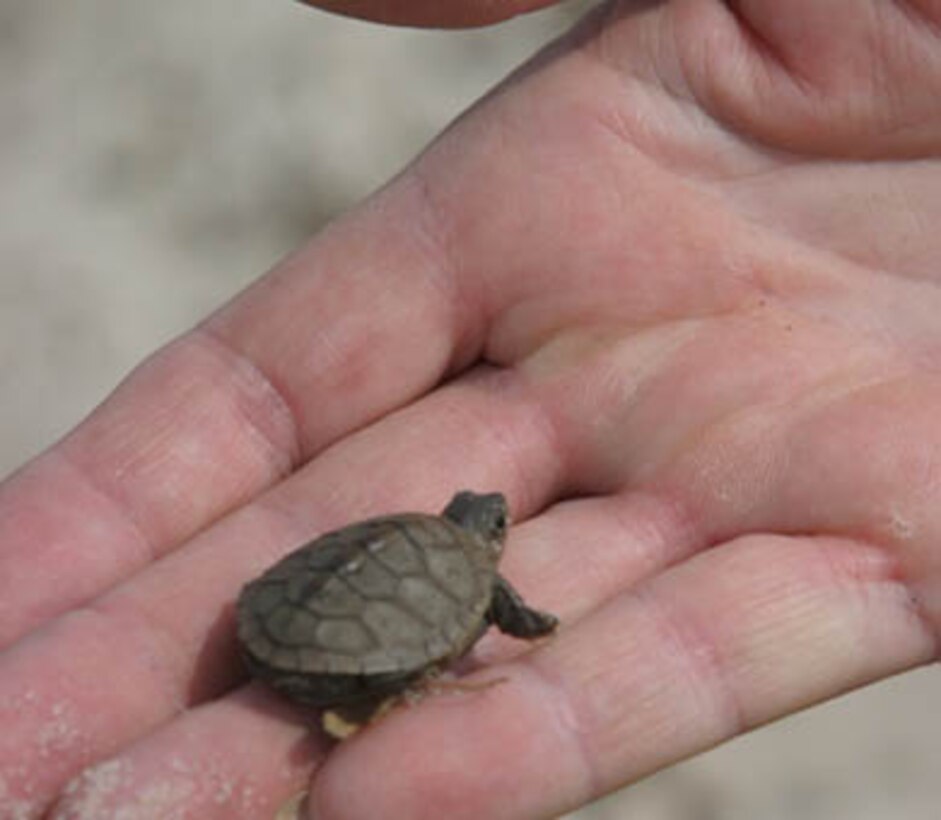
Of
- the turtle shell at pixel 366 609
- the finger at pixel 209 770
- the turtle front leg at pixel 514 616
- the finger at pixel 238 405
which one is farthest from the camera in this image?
the finger at pixel 238 405

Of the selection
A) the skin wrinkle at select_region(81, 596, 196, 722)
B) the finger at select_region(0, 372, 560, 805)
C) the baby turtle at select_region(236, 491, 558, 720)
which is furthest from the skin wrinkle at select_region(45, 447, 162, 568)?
the baby turtle at select_region(236, 491, 558, 720)

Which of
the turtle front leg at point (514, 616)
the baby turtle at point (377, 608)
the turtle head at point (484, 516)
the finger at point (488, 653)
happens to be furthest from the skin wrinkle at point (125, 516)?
the turtle front leg at point (514, 616)

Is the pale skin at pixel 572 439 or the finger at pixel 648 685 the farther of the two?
the pale skin at pixel 572 439

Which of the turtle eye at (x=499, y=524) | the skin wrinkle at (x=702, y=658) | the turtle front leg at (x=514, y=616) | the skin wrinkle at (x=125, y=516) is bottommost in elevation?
the skin wrinkle at (x=702, y=658)

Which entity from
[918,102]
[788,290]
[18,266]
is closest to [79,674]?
[788,290]

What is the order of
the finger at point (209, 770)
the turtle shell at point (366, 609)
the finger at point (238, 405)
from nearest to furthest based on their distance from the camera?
the finger at point (209, 770)
the turtle shell at point (366, 609)
the finger at point (238, 405)

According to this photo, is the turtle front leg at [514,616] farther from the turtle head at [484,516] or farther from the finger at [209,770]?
the finger at [209,770]

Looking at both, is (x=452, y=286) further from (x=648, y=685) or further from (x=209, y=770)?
(x=209, y=770)
